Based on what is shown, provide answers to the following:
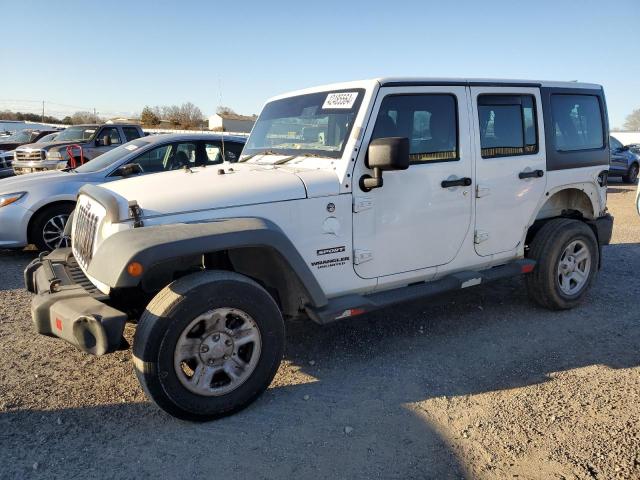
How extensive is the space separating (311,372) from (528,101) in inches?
122

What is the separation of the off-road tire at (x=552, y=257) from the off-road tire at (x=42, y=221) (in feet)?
19.0

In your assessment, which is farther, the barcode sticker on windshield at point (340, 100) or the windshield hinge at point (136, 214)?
the barcode sticker on windshield at point (340, 100)

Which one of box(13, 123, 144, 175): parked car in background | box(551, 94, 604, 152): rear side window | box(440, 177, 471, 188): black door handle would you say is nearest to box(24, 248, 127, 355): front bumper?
box(440, 177, 471, 188): black door handle

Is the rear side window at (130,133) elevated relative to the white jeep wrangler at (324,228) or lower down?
elevated

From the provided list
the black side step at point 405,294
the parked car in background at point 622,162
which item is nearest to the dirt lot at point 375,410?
the black side step at point 405,294

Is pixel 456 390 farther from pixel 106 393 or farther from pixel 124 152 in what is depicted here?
pixel 124 152

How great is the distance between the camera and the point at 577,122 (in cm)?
Result: 492

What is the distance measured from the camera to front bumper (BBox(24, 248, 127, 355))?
2.71m

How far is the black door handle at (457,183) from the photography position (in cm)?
393

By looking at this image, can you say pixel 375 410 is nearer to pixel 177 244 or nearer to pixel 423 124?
pixel 177 244

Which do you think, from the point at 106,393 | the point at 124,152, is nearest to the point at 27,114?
the point at 124,152

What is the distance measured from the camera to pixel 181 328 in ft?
9.28

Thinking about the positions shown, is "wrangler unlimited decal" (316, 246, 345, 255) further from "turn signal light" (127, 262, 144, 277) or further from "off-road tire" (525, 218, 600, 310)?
"off-road tire" (525, 218, 600, 310)

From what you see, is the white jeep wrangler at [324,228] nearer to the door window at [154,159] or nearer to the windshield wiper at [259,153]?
the windshield wiper at [259,153]
